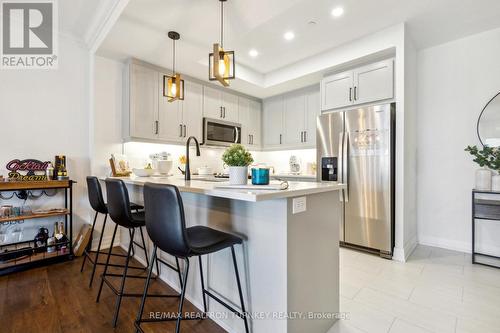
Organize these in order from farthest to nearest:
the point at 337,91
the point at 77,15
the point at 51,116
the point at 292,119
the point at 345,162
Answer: the point at 292,119
the point at 337,91
the point at 345,162
the point at 51,116
the point at 77,15

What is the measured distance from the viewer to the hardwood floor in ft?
5.42

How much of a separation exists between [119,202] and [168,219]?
805 millimetres

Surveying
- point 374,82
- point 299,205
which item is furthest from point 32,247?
point 374,82

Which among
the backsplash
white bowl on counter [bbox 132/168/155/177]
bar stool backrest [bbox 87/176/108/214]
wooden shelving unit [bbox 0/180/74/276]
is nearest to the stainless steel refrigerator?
the backsplash

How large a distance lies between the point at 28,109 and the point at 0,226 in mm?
1388

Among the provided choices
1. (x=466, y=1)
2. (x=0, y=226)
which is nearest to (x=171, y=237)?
(x=0, y=226)

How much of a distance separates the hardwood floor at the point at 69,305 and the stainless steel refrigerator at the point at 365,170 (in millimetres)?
2151

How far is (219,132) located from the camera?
4.20 meters

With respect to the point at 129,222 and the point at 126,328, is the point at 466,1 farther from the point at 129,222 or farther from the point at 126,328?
the point at 126,328

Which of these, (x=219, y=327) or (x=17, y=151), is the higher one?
(x=17, y=151)

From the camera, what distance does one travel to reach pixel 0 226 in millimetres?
2713

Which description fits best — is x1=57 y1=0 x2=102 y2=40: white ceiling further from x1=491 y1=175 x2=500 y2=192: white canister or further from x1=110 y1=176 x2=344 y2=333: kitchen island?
x1=491 y1=175 x2=500 y2=192: white canister

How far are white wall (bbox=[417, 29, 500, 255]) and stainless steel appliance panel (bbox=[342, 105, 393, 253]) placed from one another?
0.98 m

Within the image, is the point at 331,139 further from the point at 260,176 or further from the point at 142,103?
the point at 142,103
